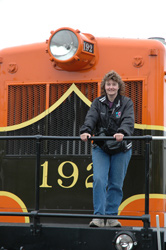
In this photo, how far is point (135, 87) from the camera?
4.70 meters

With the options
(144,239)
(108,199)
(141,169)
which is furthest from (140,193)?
(144,239)

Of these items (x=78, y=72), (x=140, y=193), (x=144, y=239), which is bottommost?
(x=144, y=239)

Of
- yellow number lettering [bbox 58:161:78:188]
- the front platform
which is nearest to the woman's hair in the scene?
yellow number lettering [bbox 58:161:78:188]

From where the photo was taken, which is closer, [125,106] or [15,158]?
[125,106]

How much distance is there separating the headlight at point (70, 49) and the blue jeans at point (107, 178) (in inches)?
43.5

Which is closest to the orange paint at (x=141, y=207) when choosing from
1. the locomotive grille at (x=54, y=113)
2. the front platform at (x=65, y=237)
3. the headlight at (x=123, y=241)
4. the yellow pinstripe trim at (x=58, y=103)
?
the locomotive grille at (x=54, y=113)

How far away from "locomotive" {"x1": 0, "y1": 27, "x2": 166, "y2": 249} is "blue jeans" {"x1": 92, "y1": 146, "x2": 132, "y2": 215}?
1.98 ft

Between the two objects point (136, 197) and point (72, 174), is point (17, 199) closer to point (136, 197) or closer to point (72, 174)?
point (72, 174)

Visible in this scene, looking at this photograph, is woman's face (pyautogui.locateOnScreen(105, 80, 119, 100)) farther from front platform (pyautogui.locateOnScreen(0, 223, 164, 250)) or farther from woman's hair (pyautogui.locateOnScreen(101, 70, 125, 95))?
front platform (pyautogui.locateOnScreen(0, 223, 164, 250))

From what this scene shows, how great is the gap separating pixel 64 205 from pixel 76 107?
3.68 ft

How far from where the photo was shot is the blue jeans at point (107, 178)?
388cm

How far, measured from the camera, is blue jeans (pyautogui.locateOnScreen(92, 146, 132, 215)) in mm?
3883

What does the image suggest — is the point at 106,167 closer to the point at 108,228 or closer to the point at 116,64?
the point at 108,228

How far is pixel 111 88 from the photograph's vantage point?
13.3 feet
